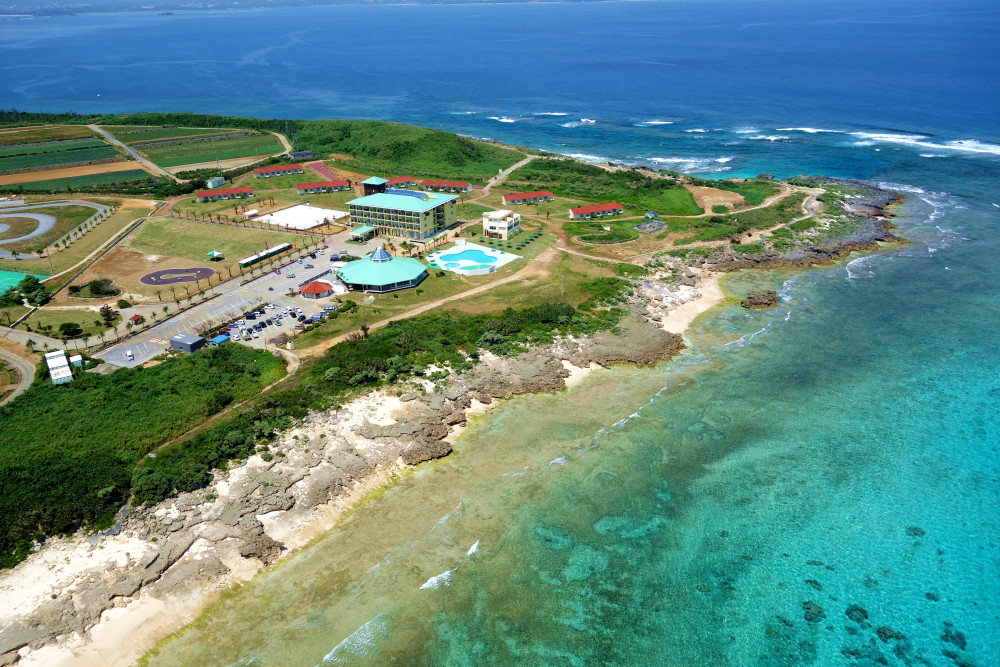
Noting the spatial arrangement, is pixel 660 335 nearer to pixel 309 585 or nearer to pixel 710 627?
pixel 710 627

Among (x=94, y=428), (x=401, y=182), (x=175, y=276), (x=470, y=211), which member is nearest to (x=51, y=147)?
(x=401, y=182)

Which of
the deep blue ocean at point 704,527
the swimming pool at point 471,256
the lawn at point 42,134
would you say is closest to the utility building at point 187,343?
the deep blue ocean at point 704,527

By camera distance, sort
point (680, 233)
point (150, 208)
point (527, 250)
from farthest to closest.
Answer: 1. point (150, 208)
2. point (680, 233)
3. point (527, 250)

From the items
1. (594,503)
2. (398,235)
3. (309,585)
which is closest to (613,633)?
(594,503)

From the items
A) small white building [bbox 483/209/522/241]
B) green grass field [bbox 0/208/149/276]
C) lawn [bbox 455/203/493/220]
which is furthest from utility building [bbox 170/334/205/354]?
lawn [bbox 455/203/493/220]

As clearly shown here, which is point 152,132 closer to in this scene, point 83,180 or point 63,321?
point 83,180

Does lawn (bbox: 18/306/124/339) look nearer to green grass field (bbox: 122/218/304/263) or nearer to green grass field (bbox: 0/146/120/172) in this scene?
green grass field (bbox: 122/218/304/263)
